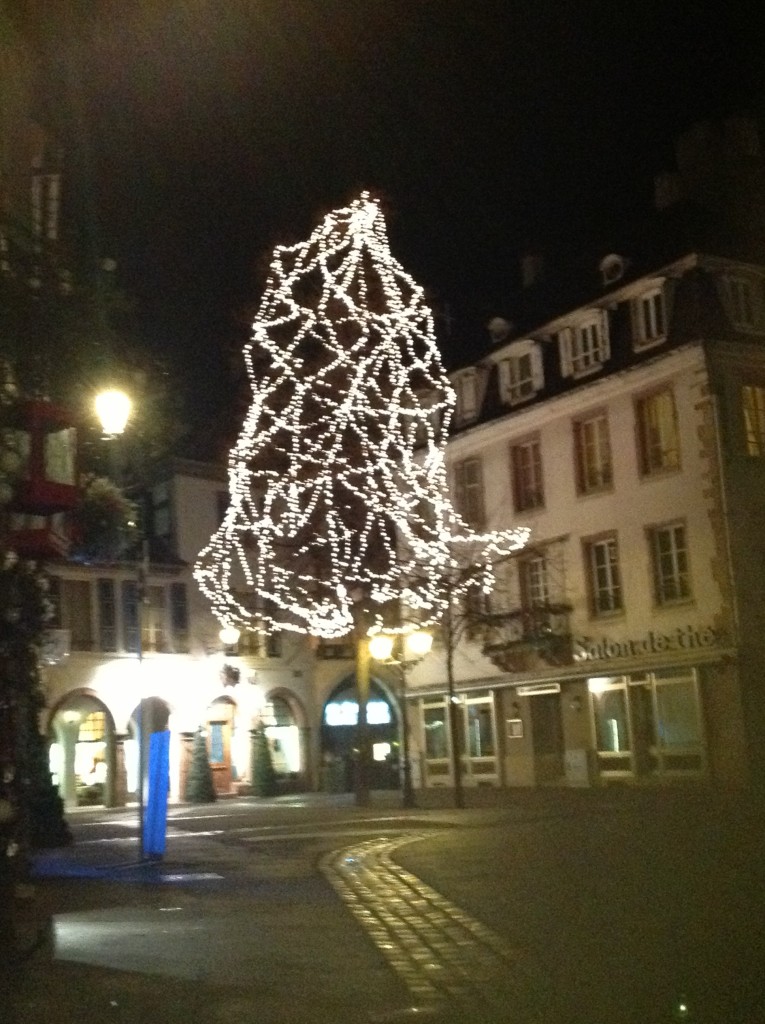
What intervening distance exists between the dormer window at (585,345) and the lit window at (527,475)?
7.30ft

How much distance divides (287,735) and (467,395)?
1383 centimetres

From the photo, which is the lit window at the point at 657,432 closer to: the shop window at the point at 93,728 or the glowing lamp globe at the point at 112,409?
the shop window at the point at 93,728

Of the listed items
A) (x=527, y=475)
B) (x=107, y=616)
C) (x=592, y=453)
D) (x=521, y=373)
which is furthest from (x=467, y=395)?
(x=107, y=616)

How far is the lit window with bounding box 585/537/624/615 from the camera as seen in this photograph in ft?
115

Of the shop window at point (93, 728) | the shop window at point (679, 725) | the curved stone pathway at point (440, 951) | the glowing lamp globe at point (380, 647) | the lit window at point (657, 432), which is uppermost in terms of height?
the lit window at point (657, 432)

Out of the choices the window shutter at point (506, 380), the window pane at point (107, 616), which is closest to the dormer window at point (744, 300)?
the window shutter at point (506, 380)

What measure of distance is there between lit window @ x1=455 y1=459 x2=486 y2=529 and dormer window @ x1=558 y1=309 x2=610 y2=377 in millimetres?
4425

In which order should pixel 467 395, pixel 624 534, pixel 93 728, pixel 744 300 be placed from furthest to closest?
1. pixel 93 728
2. pixel 467 395
3. pixel 624 534
4. pixel 744 300

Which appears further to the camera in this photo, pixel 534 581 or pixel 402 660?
pixel 534 581

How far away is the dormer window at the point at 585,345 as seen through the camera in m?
35.7

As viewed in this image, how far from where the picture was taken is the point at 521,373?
1533 inches

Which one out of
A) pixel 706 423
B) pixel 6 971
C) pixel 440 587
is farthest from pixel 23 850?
pixel 706 423

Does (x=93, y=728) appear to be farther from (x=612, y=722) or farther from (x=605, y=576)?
(x=605, y=576)

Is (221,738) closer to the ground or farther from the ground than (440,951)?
farther from the ground
